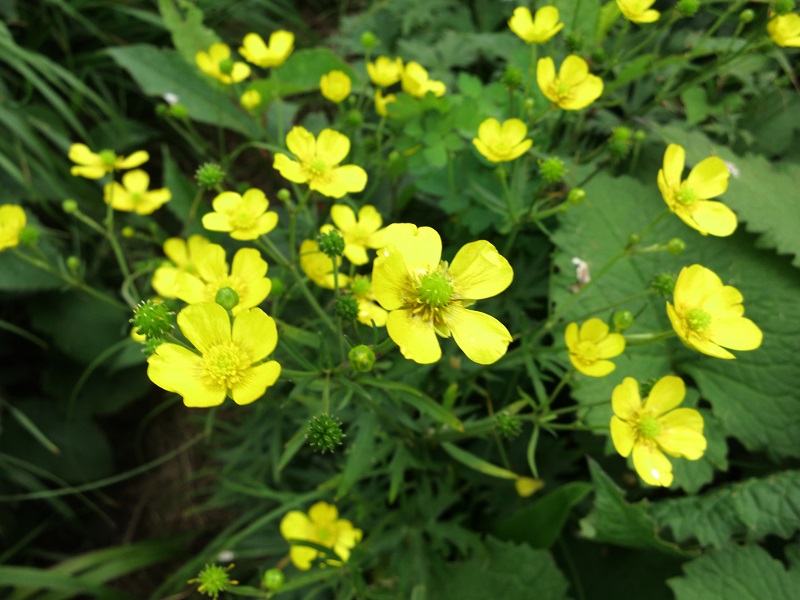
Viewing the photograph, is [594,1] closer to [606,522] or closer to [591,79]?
[591,79]

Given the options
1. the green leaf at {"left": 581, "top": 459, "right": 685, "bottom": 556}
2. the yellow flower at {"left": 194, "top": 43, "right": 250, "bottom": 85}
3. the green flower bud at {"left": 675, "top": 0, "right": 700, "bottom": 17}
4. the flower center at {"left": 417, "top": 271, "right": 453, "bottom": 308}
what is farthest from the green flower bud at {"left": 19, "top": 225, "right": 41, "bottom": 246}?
the green flower bud at {"left": 675, "top": 0, "right": 700, "bottom": 17}

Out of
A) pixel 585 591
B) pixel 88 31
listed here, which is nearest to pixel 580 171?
pixel 585 591

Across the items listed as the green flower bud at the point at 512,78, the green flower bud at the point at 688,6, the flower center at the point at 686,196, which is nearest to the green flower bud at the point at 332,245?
the green flower bud at the point at 512,78

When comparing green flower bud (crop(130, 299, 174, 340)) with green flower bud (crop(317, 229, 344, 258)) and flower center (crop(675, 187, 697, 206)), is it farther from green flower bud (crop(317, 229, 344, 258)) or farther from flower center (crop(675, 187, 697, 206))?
flower center (crop(675, 187, 697, 206))

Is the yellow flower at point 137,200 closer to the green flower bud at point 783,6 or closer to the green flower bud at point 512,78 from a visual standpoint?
the green flower bud at point 512,78

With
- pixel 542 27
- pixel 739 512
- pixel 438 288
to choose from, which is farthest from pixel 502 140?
pixel 739 512

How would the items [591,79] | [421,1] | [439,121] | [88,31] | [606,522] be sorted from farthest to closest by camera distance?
1. [88,31]
2. [421,1]
3. [439,121]
4. [606,522]
5. [591,79]

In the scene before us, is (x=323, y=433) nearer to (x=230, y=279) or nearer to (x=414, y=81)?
(x=230, y=279)
